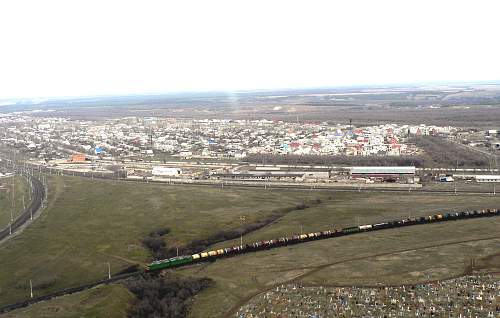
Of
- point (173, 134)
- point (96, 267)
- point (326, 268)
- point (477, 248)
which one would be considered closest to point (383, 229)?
point (477, 248)

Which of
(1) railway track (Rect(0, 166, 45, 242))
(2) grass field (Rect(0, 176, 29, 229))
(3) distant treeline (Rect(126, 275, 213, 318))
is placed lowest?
(3) distant treeline (Rect(126, 275, 213, 318))

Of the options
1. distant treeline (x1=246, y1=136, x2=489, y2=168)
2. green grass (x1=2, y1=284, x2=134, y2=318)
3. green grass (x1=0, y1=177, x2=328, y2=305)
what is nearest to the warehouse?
distant treeline (x1=246, y1=136, x2=489, y2=168)

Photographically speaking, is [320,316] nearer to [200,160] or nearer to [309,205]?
[309,205]

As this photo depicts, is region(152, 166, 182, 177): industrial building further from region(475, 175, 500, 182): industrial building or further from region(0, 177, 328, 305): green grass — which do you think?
region(475, 175, 500, 182): industrial building

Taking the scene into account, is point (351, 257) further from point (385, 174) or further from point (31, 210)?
point (31, 210)

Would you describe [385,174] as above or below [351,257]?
below

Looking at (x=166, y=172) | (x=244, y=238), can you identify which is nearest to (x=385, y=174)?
(x=244, y=238)
